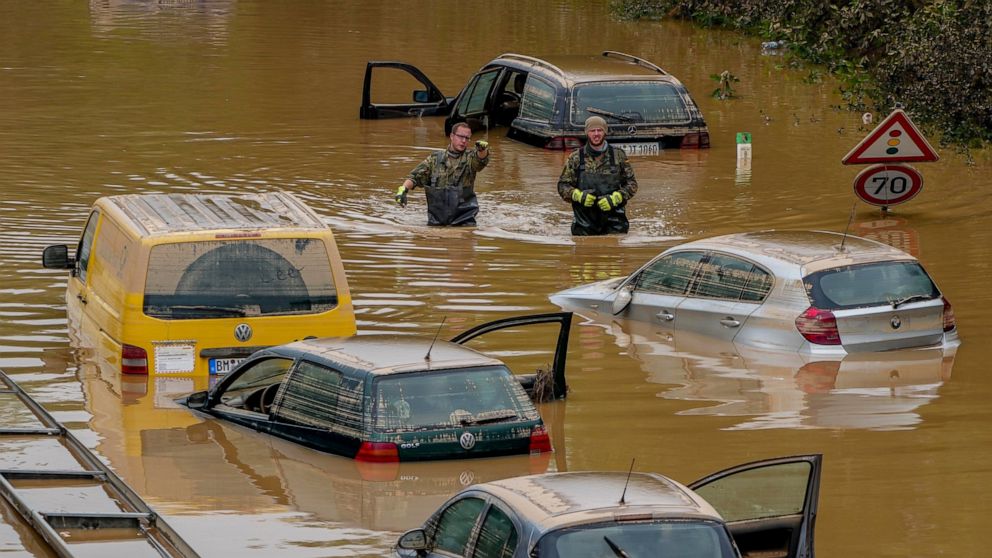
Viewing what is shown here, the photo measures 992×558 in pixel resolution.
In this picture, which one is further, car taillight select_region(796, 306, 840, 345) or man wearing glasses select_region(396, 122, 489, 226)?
man wearing glasses select_region(396, 122, 489, 226)

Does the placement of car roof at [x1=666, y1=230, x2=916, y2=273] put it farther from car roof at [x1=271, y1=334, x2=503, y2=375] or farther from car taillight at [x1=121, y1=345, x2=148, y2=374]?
car taillight at [x1=121, y1=345, x2=148, y2=374]

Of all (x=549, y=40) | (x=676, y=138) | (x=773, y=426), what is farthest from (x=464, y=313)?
(x=549, y=40)

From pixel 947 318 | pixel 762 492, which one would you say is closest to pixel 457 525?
pixel 762 492

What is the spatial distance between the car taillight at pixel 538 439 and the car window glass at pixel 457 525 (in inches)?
106

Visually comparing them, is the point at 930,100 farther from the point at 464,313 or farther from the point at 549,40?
the point at 549,40

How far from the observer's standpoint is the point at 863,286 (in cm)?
1509

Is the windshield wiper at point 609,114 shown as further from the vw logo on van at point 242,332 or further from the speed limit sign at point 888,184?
the vw logo on van at point 242,332

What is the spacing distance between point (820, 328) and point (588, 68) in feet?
41.7

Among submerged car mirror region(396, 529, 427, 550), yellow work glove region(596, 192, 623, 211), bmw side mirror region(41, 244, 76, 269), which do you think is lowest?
yellow work glove region(596, 192, 623, 211)

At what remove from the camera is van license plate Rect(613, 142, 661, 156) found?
26.1 meters

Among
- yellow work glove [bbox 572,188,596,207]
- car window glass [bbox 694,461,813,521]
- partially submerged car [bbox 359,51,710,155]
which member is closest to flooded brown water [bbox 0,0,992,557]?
partially submerged car [bbox 359,51,710,155]

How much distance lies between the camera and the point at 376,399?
11.5m

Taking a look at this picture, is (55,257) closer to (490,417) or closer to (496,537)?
(490,417)

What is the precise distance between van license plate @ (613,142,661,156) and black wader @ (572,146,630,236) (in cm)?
455
